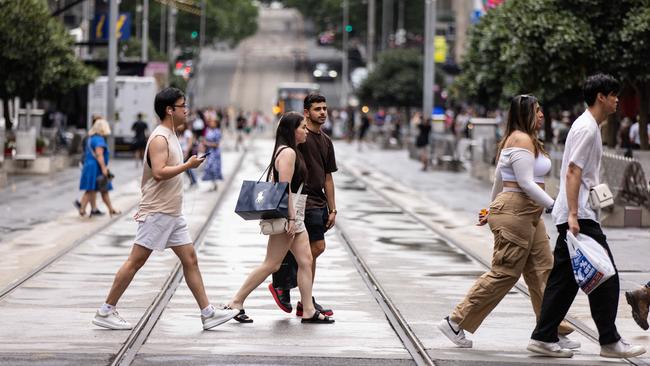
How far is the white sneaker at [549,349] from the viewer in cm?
959

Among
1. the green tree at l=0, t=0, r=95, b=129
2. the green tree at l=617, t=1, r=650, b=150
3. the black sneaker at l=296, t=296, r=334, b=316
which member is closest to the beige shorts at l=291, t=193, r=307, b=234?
the black sneaker at l=296, t=296, r=334, b=316

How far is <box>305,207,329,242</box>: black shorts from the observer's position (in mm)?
11297

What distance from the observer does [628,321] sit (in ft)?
38.3

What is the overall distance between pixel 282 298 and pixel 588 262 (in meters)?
3.17

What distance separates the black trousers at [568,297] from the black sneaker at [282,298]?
2476mm

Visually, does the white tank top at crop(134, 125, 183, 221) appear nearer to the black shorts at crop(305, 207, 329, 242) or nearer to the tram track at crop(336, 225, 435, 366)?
the black shorts at crop(305, 207, 329, 242)

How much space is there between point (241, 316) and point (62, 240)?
779 centimetres

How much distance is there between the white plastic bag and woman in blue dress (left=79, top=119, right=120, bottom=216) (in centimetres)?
1282

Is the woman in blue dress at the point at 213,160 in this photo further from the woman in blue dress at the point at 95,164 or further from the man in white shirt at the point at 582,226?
the man in white shirt at the point at 582,226

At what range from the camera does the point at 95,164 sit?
22000 mm

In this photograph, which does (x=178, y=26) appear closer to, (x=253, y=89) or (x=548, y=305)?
(x=253, y=89)

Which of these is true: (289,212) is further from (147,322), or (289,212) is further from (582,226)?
(582,226)

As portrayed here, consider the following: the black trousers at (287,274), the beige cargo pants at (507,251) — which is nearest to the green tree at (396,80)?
the black trousers at (287,274)

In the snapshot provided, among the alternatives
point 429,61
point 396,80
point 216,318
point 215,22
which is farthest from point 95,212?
point 215,22
